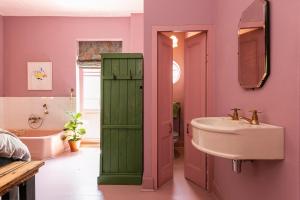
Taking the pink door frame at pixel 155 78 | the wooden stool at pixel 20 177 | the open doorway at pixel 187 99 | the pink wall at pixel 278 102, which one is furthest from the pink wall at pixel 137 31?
the wooden stool at pixel 20 177

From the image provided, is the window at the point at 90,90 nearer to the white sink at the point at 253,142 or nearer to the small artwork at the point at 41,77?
the small artwork at the point at 41,77

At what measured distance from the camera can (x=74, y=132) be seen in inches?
222

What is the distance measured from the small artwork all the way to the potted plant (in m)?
0.96

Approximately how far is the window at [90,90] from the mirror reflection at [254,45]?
170 inches

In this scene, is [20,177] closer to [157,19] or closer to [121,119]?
[121,119]

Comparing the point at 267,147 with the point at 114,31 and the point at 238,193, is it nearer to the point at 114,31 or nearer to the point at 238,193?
the point at 238,193

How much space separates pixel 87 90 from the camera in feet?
20.2

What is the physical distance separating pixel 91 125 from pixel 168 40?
3223 mm

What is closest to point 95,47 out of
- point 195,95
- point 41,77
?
point 41,77

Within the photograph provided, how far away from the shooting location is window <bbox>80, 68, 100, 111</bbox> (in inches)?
240

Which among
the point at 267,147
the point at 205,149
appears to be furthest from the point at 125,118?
the point at 267,147

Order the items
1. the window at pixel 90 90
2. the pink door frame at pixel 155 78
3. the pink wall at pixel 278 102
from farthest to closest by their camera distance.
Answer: the window at pixel 90 90
the pink door frame at pixel 155 78
the pink wall at pixel 278 102

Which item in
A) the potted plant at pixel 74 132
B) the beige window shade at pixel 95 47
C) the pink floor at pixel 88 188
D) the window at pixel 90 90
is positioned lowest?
the pink floor at pixel 88 188

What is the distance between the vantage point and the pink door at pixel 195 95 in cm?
356
